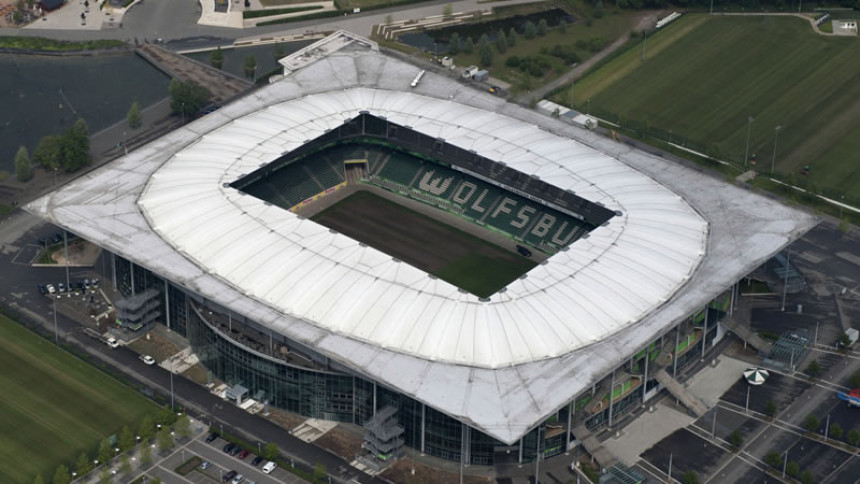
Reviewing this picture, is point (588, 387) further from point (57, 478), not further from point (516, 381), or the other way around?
point (57, 478)

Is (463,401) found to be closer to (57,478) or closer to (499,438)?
(499,438)

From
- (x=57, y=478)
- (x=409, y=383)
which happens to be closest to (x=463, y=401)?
(x=409, y=383)

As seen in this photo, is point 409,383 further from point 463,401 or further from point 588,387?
point 588,387

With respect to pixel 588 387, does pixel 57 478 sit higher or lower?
lower

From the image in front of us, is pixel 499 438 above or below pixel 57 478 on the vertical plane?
above

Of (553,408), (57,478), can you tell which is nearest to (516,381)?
(553,408)

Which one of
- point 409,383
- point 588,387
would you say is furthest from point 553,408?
point 409,383

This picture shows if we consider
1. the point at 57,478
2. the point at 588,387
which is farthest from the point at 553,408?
the point at 57,478
